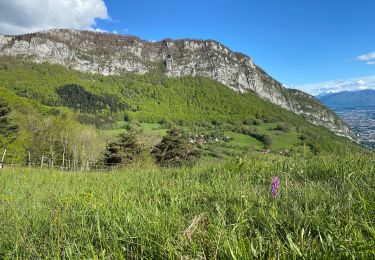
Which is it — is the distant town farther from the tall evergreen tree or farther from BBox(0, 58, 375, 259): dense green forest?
the tall evergreen tree

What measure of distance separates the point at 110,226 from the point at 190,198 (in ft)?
3.86

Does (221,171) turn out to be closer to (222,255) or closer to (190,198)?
(190,198)

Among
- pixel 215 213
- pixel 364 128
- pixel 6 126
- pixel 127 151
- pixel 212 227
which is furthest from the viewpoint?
pixel 6 126

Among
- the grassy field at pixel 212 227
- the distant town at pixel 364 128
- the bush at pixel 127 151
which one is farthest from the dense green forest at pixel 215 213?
the distant town at pixel 364 128

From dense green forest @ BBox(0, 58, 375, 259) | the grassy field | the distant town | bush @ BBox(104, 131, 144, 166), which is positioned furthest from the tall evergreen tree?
the grassy field

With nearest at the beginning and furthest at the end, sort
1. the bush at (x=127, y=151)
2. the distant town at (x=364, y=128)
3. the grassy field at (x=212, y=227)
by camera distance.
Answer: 1. the grassy field at (x=212, y=227)
2. the distant town at (x=364, y=128)
3. the bush at (x=127, y=151)

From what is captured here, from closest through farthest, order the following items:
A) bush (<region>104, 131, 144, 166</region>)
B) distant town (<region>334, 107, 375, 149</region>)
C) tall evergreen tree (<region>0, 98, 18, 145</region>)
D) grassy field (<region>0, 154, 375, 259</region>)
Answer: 1. grassy field (<region>0, 154, 375, 259</region>)
2. distant town (<region>334, 107, 375, 149</region>)
3. bush (<region>104, 131, 144, 166</region>)
4. tall evergreen tree (<region>0, 98, 18, 145</region>)

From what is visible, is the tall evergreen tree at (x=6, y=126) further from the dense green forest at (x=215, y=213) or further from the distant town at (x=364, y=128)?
the dense green forest at (x=215, y=213)

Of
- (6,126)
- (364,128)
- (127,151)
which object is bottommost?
(127,151)

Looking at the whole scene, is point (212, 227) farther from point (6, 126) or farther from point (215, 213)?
point (6, 126)

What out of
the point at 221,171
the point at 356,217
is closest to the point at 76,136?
the point at 221,171

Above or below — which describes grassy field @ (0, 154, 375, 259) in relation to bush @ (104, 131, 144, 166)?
above

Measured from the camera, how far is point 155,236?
2.27m

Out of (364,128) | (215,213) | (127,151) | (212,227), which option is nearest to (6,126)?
(127,151)
